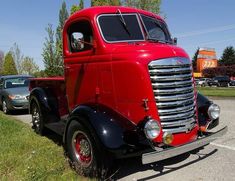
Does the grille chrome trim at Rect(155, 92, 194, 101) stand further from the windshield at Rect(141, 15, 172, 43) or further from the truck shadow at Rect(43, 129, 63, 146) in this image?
the truck shadow at Rect(43, 129, 63, 146)

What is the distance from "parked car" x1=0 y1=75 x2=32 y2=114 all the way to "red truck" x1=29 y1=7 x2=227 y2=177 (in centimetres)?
790

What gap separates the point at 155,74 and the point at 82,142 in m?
1.67

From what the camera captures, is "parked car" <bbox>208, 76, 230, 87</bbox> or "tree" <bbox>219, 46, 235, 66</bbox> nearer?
"parked car" <bbox>208, 76, 230, 87</bbox>

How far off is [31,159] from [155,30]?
11.2 feet

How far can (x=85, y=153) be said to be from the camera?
617 cm

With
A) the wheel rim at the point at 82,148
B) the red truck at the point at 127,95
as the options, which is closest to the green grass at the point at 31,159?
the wheel rim at the point at 82,148

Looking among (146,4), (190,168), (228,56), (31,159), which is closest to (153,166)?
(190,168)

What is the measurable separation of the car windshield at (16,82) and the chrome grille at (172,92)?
1102cm

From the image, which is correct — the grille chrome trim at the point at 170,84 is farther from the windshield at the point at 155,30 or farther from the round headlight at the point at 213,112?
the windshield at the point at 155,30

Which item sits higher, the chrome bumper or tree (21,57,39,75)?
tree (21,57,39,75)

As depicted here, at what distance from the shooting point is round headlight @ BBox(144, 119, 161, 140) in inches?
215

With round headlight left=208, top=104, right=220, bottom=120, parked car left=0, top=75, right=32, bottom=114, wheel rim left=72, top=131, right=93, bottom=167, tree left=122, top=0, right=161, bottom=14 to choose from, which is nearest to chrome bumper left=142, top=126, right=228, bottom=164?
round headlight left=208, top=104, right=220, bottom=120

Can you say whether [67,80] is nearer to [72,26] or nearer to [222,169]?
[72,26]

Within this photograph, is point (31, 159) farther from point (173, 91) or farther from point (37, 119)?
point (173, 91)
